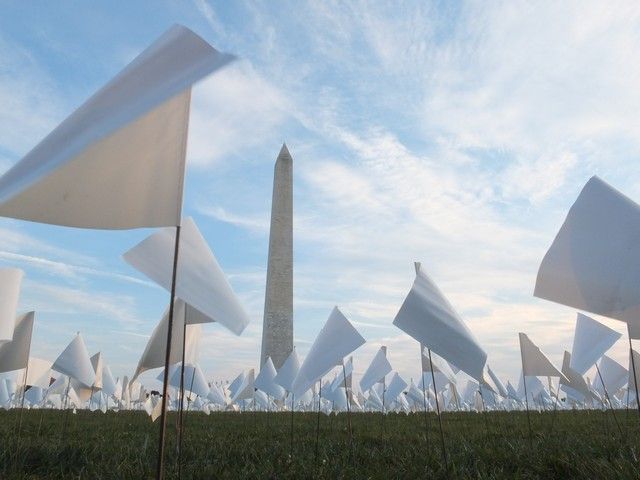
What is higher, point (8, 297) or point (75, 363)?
point (8, 297)

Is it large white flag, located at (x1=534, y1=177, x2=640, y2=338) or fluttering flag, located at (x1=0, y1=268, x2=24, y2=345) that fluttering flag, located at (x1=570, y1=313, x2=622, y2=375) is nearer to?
large white flag, located at (x1=534, y1=177, x2=640, y2=338)

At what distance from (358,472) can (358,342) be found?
1.70m

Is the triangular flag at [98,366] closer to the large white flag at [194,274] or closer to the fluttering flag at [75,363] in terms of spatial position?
the fluttering flag at [75,363]

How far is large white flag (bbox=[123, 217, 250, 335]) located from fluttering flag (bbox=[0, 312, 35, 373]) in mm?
5677

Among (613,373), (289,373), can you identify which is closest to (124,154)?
(289,373)

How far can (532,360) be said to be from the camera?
1023 cm

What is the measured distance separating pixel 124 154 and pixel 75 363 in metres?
9.13

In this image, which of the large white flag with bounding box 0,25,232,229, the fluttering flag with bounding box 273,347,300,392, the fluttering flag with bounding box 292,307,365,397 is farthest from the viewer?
the fluttering flag with bounding box 273,347,300,392

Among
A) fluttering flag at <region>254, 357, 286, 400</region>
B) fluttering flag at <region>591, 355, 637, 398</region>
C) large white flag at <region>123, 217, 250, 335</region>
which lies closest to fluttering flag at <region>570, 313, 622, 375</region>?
large white flag at <region>123, 217, 250, 335</region>

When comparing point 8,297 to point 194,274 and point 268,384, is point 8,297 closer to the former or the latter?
point 194,274

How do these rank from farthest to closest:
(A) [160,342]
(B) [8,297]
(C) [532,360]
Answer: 1. (C) [532,360]
2. (B) [8,297]
3. (A) [160,342]

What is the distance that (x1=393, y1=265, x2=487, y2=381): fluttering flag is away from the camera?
3961 mm

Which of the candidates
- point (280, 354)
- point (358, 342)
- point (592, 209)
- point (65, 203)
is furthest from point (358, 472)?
point (280, 354)

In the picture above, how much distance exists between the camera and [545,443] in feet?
20.8
